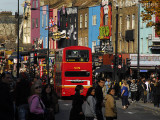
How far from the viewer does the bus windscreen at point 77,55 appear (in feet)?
135

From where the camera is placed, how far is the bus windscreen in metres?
41.0

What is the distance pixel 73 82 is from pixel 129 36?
18851 millimetres

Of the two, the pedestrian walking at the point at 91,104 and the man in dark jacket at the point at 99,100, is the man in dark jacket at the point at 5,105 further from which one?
the man in dark jacket at the point at 99,100

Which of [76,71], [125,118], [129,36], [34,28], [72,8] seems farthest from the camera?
[34,28]

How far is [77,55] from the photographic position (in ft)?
135

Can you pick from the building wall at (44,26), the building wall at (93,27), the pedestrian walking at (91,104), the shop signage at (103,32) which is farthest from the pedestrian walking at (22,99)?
the building wall at (44,26)

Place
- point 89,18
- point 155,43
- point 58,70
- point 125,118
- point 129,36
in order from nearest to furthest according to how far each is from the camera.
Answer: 1. point 125,118
2. point 58,70
3. point 155,43
4. point 129,36
5. point 89,18

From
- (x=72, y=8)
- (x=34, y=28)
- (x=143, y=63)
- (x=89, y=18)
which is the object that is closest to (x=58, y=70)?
(x=143, y=63)

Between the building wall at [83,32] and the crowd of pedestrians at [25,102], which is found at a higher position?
the building wall at [83,32]

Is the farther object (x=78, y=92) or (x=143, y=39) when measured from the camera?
(x=143, y=39)

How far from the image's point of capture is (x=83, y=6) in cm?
7394

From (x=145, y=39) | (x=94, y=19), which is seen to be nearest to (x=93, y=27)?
(x=94, y=19)

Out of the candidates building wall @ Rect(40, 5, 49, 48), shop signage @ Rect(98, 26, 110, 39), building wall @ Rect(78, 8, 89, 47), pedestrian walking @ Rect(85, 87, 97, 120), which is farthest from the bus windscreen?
building wall @ Rect(40, 5, 49, 48)

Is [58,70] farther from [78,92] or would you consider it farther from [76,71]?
[78,92]
